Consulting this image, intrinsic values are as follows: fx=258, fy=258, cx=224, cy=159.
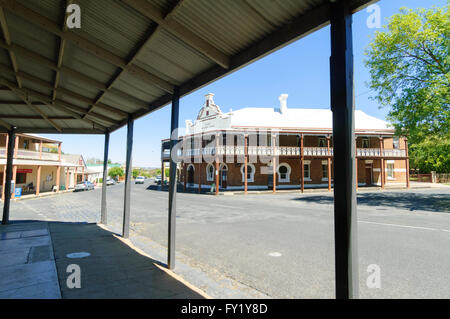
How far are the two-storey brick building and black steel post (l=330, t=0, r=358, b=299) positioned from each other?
2183cm

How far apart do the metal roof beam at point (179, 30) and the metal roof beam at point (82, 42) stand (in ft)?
4.78

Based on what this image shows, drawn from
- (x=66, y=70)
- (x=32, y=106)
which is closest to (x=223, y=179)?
(x=32, y=106)

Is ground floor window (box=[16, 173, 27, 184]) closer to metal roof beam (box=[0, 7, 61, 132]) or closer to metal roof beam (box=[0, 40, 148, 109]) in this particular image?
metal roof beam (box=[0, 7, 61, 132])

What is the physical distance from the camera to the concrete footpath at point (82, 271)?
3.68 m

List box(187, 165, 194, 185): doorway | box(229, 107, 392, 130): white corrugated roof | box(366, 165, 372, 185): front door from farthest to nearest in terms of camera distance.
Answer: box(187, 165, 194, 185): doorway
box(366, 165, 372, 185): front door
box(229, 107, 392, 130): white corrugated roof

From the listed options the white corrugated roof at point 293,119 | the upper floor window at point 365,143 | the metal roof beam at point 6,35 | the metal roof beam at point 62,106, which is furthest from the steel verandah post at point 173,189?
the upper floor window at point 365,143

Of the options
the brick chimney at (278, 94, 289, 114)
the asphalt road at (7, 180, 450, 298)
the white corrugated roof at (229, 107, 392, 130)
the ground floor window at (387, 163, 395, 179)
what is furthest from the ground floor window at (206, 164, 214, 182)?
the ground floor window at (387, 163, 395, 179)

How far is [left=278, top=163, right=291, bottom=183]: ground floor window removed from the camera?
2831 cm

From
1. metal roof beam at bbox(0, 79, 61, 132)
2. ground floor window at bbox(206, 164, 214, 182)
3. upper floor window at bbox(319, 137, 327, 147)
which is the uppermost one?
upper floor window at bbox(319, 137, 327, 147)

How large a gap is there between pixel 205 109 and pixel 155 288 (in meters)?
26.1

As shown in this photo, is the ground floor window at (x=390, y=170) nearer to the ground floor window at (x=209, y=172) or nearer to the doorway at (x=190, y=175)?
the ground floor window at (x=209, y=172)

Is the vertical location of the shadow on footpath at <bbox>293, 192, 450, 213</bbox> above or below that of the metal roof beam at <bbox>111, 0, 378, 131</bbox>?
below

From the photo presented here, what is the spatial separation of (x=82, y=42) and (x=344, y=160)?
4251mm
